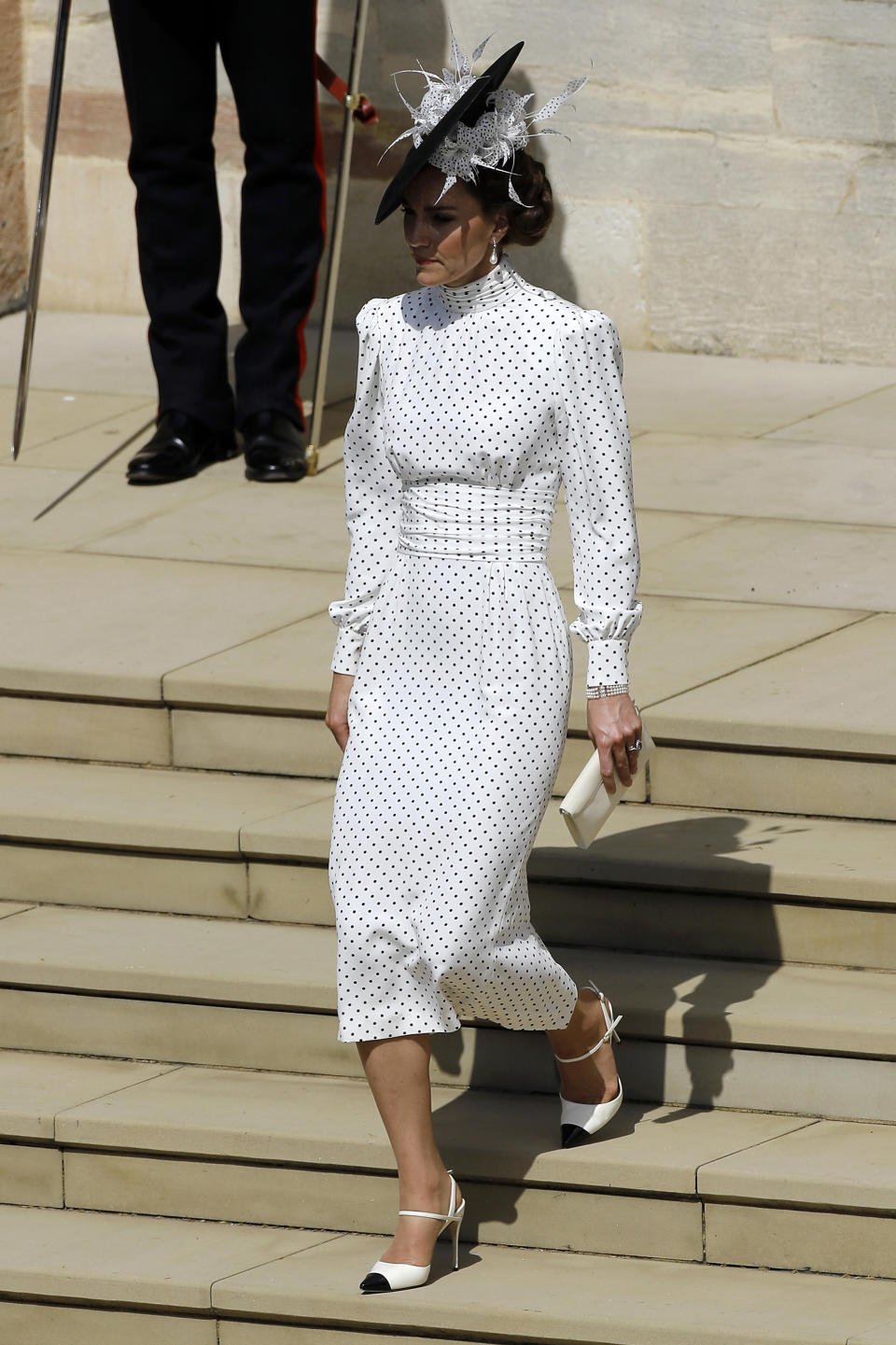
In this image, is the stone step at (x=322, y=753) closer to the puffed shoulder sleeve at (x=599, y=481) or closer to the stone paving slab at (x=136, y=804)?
the stone paving slab at (x=136, y=804)

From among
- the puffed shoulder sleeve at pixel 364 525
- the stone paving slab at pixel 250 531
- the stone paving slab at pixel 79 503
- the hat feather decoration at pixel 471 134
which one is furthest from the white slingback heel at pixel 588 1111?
the stone paving slab at pixel 79 503

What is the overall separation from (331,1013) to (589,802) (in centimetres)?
87

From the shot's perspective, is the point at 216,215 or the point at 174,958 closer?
the point at 174,958

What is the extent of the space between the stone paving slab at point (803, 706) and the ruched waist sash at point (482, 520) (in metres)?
1.03

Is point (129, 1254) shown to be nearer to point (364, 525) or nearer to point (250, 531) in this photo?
point (364, 525)

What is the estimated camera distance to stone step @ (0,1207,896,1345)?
3648 mm

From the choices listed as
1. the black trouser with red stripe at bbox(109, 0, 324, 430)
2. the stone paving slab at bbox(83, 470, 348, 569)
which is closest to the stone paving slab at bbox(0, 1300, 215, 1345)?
the stone paving slab at bbox(83, 470, 348, 569)

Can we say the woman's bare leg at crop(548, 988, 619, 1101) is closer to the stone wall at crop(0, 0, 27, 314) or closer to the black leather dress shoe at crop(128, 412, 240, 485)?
the black leather dress shoe at crop(128, 412, 240, 485)

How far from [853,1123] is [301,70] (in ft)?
11.9

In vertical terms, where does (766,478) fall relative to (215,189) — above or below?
below

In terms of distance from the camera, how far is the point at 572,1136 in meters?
3.94

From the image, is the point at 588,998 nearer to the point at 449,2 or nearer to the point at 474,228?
the point at 474,228

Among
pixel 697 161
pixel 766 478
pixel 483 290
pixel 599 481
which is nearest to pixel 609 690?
pixel 599 481

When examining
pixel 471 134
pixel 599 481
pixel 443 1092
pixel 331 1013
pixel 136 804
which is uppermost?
pixel 471 134
